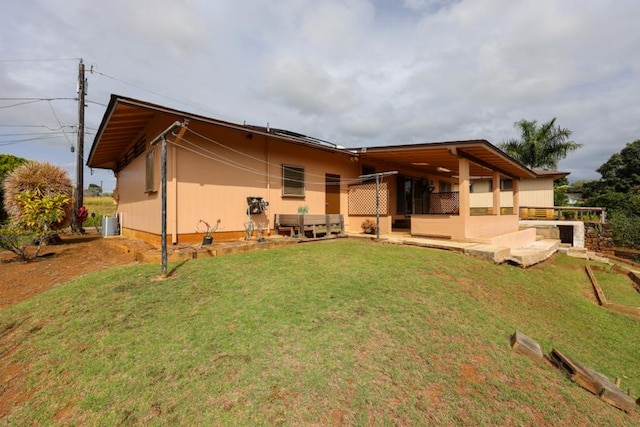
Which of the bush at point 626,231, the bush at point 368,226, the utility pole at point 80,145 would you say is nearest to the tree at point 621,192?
the bush at point 626,231

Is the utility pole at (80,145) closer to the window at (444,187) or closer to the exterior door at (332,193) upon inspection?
the exterior door at (332,193)

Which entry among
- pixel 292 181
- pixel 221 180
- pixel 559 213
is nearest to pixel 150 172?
pixel 221 180

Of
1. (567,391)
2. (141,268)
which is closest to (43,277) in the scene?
(141,268)

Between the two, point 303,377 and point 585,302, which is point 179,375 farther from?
point 585,302

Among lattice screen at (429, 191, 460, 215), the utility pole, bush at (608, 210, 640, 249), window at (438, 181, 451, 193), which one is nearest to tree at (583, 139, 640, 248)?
bush at (608, 210, 640, 249)

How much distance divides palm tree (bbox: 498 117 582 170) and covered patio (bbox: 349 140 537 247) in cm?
1344

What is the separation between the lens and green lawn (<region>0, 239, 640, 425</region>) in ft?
7.43

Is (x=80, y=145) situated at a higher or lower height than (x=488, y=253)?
higher

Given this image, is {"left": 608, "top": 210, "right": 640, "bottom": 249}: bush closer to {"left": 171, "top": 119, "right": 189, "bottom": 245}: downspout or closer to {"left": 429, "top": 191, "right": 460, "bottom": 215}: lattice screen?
{"left": 429, "top": 191, "right": 460, "bottom": 215}: lattice screen

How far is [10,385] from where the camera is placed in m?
2.56

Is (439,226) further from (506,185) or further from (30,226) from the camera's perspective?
(506,185)

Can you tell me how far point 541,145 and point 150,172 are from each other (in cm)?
2839

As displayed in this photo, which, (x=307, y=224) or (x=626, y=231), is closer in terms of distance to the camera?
(x=307, y=224)

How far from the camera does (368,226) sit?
1018 cm
